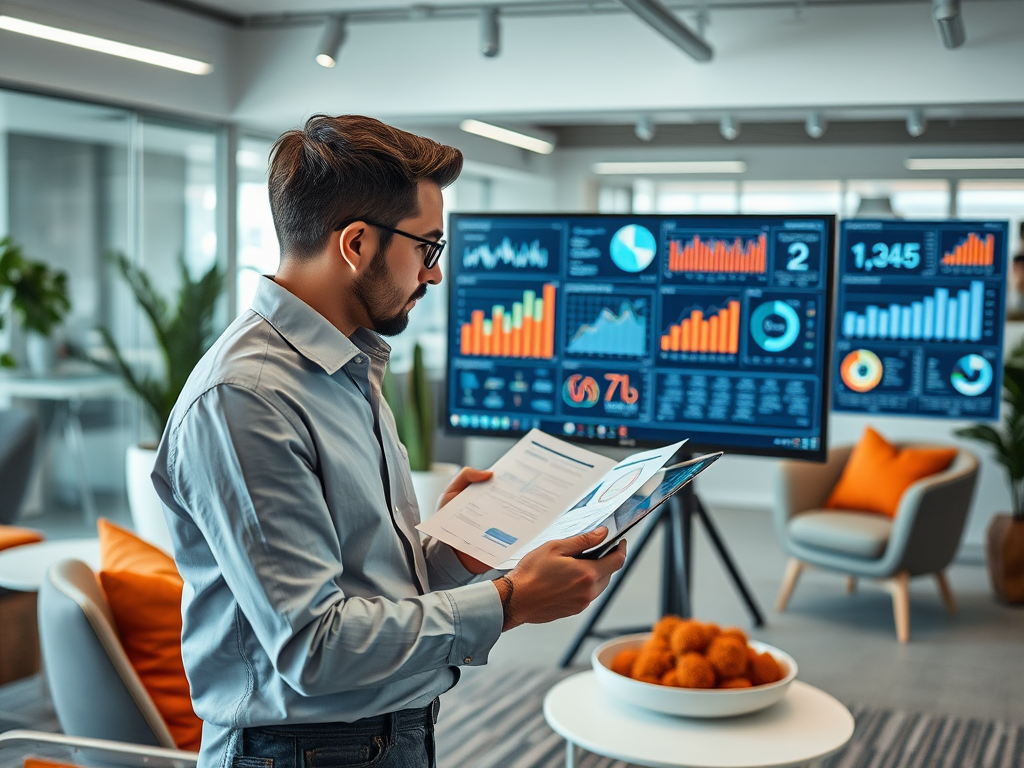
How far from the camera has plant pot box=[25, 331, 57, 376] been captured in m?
5.21

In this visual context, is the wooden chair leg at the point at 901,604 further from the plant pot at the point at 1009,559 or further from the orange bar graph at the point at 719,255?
the orange bar graph at the point at 719,255

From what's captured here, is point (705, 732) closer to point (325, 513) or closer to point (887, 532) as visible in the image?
point (325, 513)

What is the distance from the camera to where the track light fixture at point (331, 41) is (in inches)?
193

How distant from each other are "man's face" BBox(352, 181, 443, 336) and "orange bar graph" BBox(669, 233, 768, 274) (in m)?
2.19

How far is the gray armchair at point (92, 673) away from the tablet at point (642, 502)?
121cm

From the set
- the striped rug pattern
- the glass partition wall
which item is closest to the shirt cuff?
the striped rug pattern

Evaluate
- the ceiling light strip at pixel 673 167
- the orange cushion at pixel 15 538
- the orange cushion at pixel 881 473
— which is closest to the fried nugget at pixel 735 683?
the orange cushion at pixel 15 538

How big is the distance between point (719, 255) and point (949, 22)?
1663mm

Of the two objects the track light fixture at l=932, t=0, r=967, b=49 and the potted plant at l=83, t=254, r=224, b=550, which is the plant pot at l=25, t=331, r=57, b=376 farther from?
the track light fixture at l=932, t=0, r=967, b=49

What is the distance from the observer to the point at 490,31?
485 cm

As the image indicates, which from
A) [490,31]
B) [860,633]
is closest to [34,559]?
[490,31]

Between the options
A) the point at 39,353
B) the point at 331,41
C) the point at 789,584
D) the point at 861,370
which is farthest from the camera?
the point at 39,353

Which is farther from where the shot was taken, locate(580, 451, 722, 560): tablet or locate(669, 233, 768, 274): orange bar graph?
locate(669, 233, 768, 274): orange bar graph

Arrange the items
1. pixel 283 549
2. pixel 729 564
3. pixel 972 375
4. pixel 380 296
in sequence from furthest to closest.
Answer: pixel 729 564
pixel 972 375
pixel 380 296
pixel 283 549
